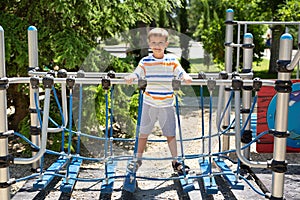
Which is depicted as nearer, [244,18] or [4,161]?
[4,161]

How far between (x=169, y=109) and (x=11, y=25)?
2416 mm

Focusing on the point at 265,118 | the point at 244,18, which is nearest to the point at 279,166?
the point at 265,118

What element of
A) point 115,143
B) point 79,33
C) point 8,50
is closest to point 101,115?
point 115,143

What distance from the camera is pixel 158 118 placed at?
13.3 ft

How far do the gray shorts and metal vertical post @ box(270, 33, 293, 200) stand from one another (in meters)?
1.08

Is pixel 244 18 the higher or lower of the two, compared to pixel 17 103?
higher

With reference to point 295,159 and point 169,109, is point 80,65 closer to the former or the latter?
point 169,109

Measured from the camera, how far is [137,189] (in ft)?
13.7

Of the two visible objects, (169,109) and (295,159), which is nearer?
(169,109)

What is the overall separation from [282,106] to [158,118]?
49.1 inches

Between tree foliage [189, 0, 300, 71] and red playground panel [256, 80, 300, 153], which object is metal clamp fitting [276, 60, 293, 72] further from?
tree foliage [189, 0, 300, 71]

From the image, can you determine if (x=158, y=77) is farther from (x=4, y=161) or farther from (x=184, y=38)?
(x=184, y=38)

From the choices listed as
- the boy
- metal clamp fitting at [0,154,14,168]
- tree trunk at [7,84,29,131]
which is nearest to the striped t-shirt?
the boy

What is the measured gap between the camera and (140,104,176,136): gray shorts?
13.1 ft
